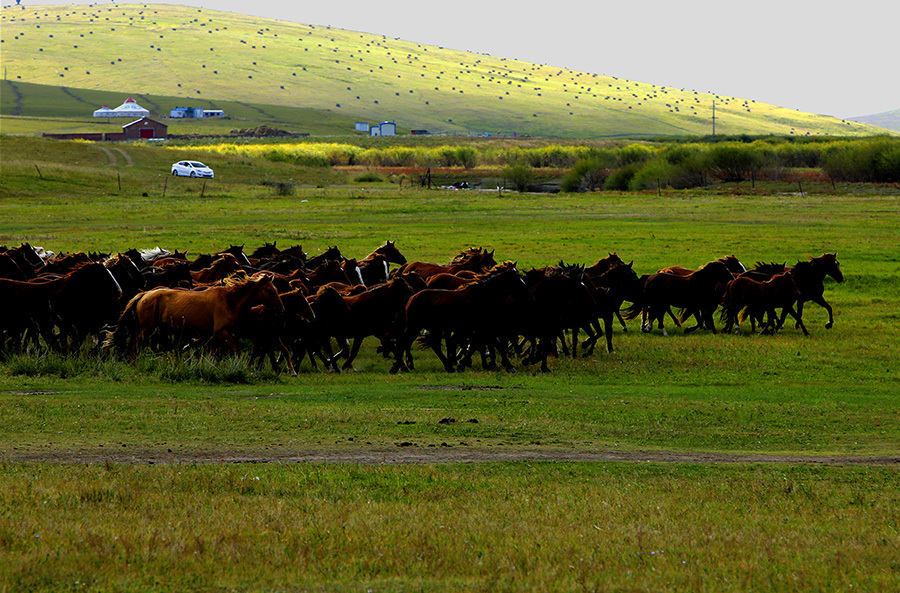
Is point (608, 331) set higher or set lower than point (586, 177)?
lower

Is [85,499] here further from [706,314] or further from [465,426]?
[706,314]

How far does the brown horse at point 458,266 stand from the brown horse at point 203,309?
19.5 ft

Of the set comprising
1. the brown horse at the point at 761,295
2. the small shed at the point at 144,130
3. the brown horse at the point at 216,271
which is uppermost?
the small shed at the point at 144,130

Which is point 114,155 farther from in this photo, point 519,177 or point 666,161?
point 666,161

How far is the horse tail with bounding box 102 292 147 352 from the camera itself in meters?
17.5

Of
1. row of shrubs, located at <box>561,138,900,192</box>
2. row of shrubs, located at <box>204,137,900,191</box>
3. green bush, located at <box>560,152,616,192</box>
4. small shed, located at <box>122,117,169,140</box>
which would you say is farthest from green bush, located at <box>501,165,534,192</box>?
small shed, located at <box>122,117,169,140</box>

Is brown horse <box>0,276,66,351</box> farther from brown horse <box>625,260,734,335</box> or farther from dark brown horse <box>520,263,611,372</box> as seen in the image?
brown horse <box>625,260,734,335</box>

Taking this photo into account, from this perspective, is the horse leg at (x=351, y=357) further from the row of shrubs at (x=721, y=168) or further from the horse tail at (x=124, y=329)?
the row of shrubs at (x=721, y=168)

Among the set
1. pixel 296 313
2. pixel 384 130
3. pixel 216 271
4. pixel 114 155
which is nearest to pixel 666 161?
pixel 114 155

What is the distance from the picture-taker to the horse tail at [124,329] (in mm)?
17531

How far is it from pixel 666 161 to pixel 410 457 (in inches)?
3561

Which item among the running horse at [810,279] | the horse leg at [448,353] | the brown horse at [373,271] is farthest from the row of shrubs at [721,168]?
the horse leg at [448,353]

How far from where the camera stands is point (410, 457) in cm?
1078

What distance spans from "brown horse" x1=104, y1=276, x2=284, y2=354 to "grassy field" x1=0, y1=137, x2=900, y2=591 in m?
0.68
